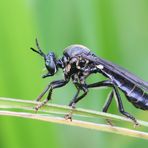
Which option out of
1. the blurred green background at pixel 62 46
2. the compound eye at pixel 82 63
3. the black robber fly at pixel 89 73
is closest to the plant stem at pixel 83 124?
the blurred green background at pixel 62 46

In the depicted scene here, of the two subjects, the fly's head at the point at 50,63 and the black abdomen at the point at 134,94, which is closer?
the black abdomen at the point at 134,94

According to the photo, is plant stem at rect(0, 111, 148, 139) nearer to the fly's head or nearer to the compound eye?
the fly's head

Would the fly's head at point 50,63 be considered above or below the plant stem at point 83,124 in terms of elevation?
above

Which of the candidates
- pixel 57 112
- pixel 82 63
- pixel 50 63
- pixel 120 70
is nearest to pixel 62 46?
pixel 82 63

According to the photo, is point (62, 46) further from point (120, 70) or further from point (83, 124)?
point (83, 124)

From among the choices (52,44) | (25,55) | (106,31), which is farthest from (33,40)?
(106,31)

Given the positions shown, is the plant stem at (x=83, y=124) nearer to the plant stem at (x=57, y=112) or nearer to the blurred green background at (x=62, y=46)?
the plant stem at (x=57, y=112)
